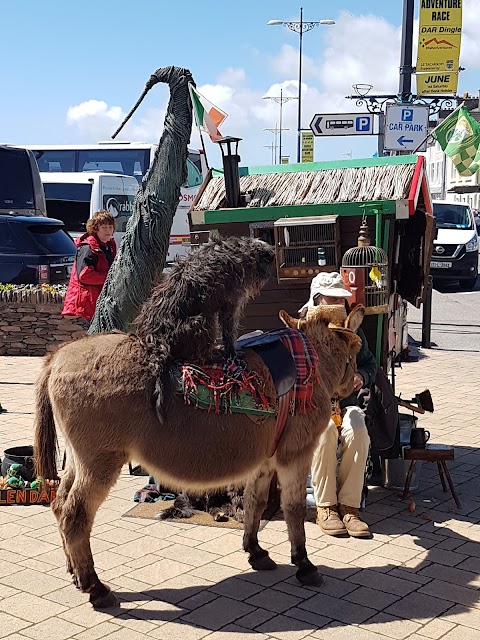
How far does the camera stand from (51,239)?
Answer: 13609mm

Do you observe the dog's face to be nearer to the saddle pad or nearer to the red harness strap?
the saddle pad

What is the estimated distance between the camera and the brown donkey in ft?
13.6

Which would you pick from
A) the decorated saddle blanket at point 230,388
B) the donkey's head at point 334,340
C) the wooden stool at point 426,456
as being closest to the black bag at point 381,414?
the wooden stool at point 426,456

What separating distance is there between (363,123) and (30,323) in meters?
6.49

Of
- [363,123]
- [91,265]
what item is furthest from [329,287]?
[363,123]

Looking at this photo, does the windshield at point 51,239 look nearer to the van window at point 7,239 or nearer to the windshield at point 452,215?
the van window at point 7,239

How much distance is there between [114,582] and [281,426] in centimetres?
122

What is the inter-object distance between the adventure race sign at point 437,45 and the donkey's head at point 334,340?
12.2m

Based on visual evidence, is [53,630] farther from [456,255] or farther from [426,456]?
[456,255]

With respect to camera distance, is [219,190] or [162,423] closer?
[162,423]

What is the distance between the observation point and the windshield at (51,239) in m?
13.5

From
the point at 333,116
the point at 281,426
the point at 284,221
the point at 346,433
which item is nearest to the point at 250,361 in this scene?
the point at 281,426

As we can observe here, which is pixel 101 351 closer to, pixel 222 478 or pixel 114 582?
pixel 222 478

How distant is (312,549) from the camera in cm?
511
